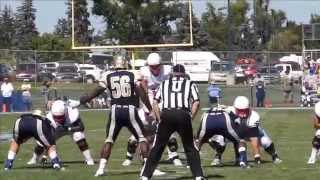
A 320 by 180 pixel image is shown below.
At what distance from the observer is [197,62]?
49094mm

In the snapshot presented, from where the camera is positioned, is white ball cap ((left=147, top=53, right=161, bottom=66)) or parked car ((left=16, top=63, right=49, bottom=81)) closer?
white ball cap ((left=147, top=53, right=161, bottom=66))

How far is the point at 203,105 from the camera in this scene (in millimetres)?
41000

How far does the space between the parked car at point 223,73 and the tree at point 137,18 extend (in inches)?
Result: 494

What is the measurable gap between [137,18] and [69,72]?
1851cm

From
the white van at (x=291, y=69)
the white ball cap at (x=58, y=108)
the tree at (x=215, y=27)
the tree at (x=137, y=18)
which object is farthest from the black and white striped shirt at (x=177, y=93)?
the tree at (x=215, y=27)

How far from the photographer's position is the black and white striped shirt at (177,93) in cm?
1169

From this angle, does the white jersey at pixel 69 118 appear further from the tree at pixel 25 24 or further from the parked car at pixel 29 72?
the tree at pixel 25 24

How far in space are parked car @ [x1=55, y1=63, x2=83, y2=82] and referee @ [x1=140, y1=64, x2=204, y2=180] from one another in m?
34.8

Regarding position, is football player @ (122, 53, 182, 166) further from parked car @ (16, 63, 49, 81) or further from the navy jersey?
parked car @ (16, 63, 49, 81)

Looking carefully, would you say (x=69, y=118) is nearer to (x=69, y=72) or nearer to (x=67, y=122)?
(x=67, y=122)

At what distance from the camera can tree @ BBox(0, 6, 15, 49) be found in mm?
85812

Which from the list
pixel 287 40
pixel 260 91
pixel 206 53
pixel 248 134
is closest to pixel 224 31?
pixel 287 40

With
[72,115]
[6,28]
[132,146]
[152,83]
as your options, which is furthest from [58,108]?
[6,28]

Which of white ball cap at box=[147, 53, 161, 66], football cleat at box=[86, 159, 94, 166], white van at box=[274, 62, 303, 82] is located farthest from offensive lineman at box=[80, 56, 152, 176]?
white van at box=[274, 62, 303, 82]
